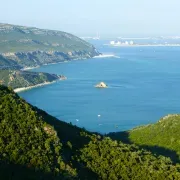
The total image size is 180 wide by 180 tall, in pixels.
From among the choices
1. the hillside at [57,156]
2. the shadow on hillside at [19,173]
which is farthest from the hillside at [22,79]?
the shadow on hillside at [19,173]

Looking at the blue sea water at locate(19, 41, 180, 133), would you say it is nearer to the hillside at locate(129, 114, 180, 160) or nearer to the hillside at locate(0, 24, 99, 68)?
the hillside at locate(0, 24, 99, 68)

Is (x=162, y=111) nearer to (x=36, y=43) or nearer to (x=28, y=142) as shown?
(x=28, y=142)

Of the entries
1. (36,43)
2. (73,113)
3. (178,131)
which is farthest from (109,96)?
(36,43)

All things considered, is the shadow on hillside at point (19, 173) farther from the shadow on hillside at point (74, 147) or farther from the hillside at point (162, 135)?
the hillside at point (162, 135)

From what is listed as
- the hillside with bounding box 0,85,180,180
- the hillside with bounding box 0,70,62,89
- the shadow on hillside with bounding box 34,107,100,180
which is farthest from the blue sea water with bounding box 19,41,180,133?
the hillside with bounding box 0,85,180,180

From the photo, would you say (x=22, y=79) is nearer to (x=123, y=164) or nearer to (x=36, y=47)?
(x=36, y=47)

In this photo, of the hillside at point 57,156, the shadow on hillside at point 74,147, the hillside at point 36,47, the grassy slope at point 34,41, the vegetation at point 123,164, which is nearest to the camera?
the hillside at point 57,156
